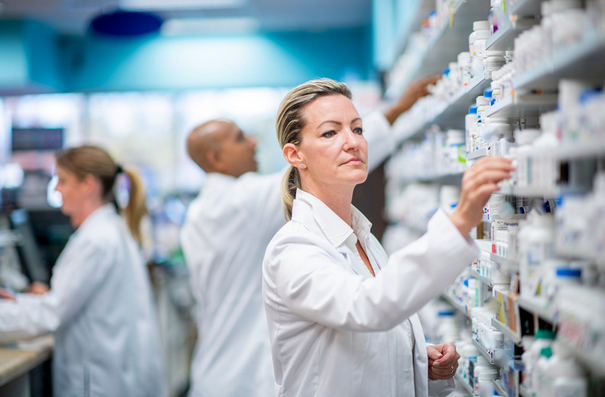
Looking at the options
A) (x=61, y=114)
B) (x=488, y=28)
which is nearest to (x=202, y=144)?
(x=488, y=28)

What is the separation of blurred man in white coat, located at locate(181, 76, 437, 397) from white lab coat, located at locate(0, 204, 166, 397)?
32 cm

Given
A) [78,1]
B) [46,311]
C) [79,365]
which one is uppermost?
[78,1]

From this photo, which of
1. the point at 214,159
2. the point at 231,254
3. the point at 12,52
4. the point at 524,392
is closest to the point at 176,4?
the point at 12,52

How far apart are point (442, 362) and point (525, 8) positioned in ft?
2.91

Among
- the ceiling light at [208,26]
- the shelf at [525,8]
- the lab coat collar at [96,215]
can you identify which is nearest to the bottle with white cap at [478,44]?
the shelf at [525,8]

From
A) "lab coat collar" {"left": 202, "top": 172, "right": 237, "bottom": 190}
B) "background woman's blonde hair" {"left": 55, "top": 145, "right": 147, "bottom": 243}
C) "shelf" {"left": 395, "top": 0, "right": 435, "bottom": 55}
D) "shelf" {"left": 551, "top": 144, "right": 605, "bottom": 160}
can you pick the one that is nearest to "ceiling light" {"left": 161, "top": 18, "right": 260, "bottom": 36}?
"shelf" {"left": 395, "top": 0, "right": 435, "bottom": 55}

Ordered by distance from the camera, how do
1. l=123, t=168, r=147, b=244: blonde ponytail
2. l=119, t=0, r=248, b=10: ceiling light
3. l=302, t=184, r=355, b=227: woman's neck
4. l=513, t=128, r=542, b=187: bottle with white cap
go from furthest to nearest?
l=119, t=0, r=248, b=10: ceiling light → l=123, t=168, r=147, b=244: blonde ponytail → l=302, t=184, r=355, b=227: woman's neck → l=513, t=128, r=542, b=187: bottle with white cap

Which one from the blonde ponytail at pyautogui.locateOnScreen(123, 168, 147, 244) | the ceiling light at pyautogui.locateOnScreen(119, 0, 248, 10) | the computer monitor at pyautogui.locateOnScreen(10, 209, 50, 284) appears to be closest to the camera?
the blonde ponytail at pyautogui.locateOnScreen(123, 168, 147, 244)

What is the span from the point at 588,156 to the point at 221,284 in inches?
77.1

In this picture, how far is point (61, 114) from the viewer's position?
741 cm

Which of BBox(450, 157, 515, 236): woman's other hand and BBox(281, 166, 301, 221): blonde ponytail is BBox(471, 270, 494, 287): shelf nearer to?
BBox(450, 157, 515, 236): woman's other hand

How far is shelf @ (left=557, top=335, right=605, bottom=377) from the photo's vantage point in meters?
0.80

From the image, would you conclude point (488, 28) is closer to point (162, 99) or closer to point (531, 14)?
point (531, 14)

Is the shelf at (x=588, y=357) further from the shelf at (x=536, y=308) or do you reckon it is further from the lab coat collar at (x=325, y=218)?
the lab coat collar at (x=325, y=218)
